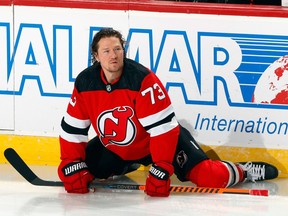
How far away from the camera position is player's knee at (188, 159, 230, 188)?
3.93 meters

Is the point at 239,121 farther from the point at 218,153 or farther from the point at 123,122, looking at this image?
the point at 123,122

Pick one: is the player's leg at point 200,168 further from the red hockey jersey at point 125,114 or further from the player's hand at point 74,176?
the player's hand at point 74,176

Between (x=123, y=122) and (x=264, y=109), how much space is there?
0.81 metres

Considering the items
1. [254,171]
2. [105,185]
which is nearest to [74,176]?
[105,185]

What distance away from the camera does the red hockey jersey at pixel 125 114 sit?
12.3 feet

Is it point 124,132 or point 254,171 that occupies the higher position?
point 124,132

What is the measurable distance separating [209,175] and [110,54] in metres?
0.73

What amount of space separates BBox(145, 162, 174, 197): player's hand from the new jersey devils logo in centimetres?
19

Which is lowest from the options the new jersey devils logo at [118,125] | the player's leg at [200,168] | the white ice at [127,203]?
the white ice at [127,203]

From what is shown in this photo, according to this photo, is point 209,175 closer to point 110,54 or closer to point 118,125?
point 118,125

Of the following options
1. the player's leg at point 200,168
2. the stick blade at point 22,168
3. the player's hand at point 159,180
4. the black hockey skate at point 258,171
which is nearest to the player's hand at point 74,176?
the stick blade at point 22,168

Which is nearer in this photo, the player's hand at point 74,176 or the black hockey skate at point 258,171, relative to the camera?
the player's hand at point 74,176

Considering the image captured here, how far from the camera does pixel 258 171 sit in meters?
4.13

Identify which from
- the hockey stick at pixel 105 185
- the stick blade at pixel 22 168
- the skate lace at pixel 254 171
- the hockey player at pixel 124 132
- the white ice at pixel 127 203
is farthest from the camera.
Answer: the skate lace at pixel 254 171
